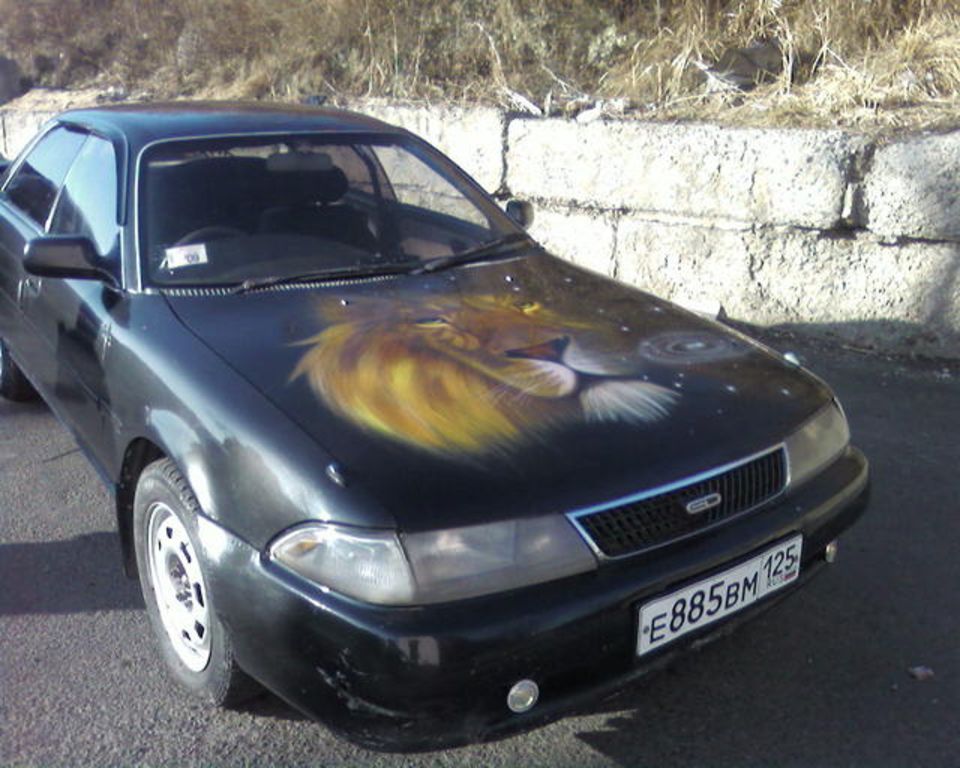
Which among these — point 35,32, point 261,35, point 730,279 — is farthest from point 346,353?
point 35,32

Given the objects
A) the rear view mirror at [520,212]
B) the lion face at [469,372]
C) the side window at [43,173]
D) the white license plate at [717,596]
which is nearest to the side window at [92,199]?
the side window at [43,173]

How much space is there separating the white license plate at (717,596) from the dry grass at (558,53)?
3979mm

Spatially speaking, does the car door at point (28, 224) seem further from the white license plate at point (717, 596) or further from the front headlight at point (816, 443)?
the front headlight at point (816, 443)

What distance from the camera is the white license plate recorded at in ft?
7.55

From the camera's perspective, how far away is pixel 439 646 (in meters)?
2.07

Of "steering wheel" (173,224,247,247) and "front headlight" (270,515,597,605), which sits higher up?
"steering wheel" (173,224,247,247)

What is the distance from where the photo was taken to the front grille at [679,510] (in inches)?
89.0

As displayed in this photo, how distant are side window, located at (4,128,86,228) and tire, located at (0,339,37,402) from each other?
79 centimetres

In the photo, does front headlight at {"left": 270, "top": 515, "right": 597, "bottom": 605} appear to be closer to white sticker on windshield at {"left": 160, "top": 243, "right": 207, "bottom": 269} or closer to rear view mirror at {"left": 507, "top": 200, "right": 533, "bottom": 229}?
white sticker on windshield at {"left": 160, "top": 243, "right": 207, "bottom": 269}

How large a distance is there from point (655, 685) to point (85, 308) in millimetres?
2169

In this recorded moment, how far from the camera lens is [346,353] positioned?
9.06 feet

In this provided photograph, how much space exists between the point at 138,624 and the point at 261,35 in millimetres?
8266

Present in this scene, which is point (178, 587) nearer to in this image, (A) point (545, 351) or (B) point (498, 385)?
(B) point (498, 385)

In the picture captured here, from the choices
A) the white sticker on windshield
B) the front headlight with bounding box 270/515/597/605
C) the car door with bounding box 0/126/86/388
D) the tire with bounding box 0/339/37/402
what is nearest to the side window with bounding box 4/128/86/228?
the car door with bounding box 0/126/86/388
